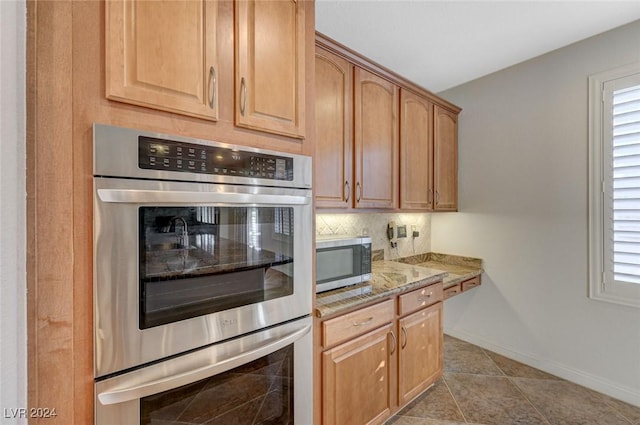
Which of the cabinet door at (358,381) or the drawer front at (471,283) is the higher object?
the drawer front at (471,283)

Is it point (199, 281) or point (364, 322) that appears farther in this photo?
point (364, 322)

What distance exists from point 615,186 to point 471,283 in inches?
50.1

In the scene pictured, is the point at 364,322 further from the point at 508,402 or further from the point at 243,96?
the point at 508,402

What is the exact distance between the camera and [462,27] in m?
1.97

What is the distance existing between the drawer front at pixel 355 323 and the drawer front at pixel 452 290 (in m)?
0.81

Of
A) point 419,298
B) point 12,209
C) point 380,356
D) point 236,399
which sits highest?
point 12,209

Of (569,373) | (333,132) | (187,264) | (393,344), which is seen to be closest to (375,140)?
(333,132)

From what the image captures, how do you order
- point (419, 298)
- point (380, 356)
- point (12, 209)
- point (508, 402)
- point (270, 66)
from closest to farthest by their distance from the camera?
point (12, 209) < point (270, 66) < point (380, 356) < point (419, 298) < point (508, 402)

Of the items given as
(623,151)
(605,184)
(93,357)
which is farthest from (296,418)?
(623,151)

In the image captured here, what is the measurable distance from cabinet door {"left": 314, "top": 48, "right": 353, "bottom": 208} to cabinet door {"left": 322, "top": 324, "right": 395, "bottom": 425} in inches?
32.7

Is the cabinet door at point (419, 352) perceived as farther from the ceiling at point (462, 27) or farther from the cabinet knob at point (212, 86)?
the ceiling at point (462, 27)

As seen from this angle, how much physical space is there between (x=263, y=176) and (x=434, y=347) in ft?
6.06

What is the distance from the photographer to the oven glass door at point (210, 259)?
2.86 feet

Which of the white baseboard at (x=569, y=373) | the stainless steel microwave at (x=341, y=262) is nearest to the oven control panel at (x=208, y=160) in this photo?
the stainless steel microwave at (x=341, y=262)
